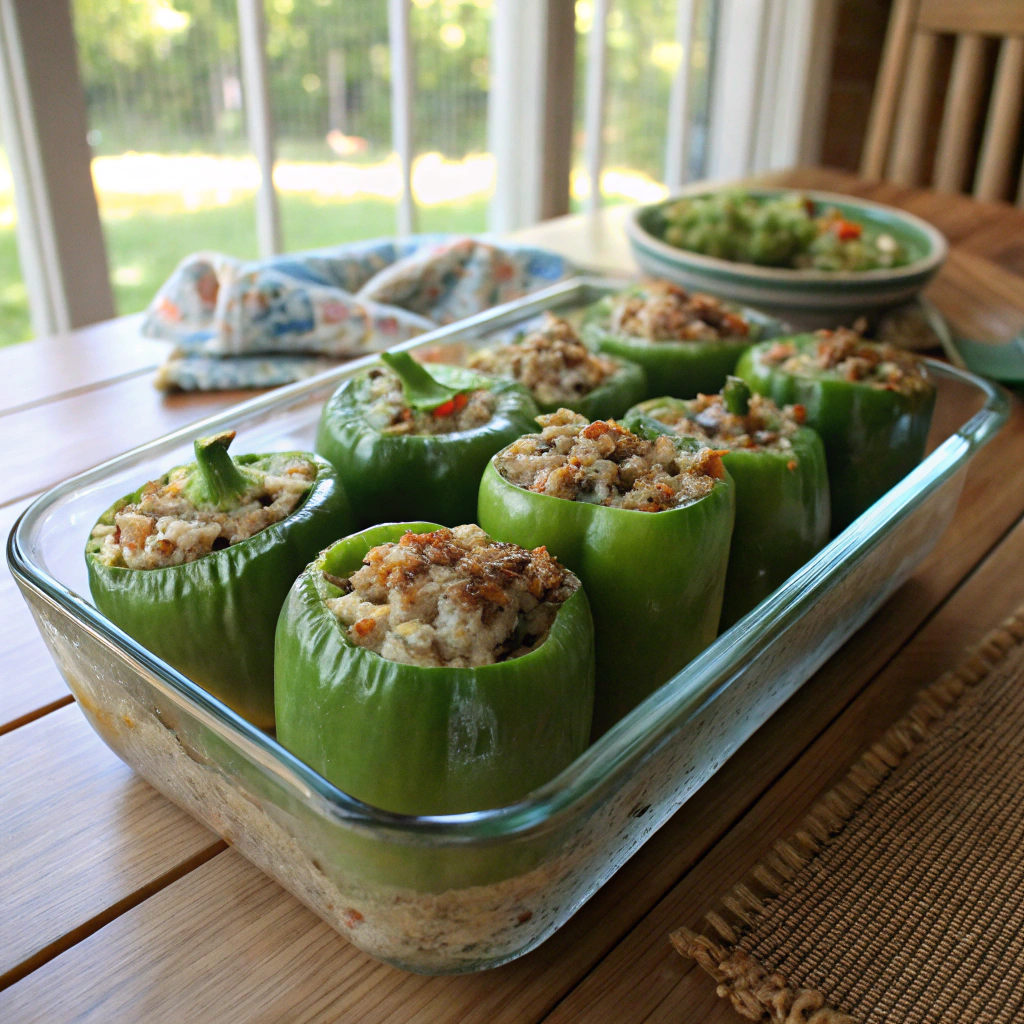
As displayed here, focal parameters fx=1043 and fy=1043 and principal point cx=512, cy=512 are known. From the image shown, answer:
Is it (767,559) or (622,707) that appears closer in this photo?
(622,707)

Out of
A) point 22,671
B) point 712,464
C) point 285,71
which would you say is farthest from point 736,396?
point 285,71

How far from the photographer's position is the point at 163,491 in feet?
2.54

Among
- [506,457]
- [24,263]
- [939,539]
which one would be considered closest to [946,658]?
[939,539]

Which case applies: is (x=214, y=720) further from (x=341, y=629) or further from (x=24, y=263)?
(x=24, y=263)

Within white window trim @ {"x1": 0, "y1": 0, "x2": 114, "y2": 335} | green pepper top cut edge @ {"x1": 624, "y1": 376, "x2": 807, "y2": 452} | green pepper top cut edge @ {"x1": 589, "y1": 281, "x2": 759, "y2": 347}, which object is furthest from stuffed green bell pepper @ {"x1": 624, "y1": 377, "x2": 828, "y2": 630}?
white window trim @ {"x1": 0, "y1": 0, "x2": 114, "y2": 335}

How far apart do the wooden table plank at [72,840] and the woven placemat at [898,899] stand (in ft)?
1.13

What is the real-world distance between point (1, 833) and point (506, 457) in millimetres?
434

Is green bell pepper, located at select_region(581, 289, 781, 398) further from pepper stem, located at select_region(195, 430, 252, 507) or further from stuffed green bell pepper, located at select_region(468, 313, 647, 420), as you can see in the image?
pepper stem, located at select_region(195, 430, 252, 507)

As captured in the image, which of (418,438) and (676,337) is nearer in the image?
(418,438)

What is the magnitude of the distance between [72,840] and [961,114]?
9.88 feet

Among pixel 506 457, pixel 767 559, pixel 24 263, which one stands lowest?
Answer: pixel 24 263

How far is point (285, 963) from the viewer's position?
618mm

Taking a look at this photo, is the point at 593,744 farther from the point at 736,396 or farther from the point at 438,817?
the point at 736,396

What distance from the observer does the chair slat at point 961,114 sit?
2.81 m
